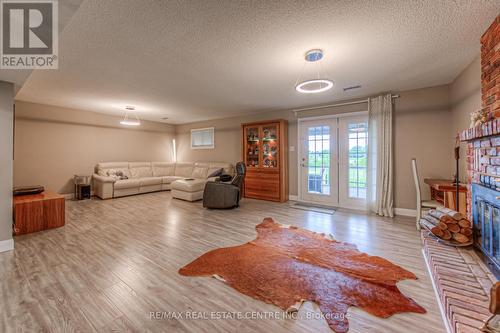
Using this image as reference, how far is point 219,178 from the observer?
5.04 m

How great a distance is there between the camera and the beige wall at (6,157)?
8.32ft

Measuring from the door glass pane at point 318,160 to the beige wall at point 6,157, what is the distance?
5188 mm

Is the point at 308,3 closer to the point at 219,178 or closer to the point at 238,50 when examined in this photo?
the point at 238,50

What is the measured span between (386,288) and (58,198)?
4669 mm

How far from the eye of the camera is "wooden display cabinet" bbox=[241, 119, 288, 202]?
17.2 ft

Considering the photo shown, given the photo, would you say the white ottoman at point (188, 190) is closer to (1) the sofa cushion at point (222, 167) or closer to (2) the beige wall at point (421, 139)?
(1) the sofa cushion at point (222, 167)

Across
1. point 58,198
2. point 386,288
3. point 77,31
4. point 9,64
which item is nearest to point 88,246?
point 58,198

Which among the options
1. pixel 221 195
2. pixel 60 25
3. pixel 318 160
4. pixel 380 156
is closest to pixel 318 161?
pixel 318 160

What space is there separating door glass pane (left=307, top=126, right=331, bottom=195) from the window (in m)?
3.44

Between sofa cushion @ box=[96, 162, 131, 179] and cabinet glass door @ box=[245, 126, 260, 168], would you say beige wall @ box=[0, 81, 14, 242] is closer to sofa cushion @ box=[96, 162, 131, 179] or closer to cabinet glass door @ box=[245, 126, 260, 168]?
sofa cushion @ box=[96, 162, 131, 179]

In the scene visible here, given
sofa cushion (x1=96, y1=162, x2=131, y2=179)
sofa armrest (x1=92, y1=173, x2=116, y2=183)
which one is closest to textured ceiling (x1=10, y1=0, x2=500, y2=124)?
sofa armrest (x1=92, y1=173, x2=116, y2=183)

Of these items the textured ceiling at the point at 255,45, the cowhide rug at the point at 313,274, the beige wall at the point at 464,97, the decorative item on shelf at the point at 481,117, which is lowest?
the cowhide rug at the point at 313,274

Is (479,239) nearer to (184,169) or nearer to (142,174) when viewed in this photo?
(184,169)

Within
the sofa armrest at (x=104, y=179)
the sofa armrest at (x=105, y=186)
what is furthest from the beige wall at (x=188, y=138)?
the sofa armrest at (x=105, y=186)
